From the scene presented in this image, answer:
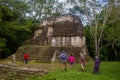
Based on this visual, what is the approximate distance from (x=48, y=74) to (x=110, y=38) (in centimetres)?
2019

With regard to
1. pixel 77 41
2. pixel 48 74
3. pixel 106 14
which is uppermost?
pixel 106 14

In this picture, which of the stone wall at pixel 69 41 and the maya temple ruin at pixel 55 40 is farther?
the stone wall at pixel 69 41

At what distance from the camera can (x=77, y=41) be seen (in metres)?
29.9

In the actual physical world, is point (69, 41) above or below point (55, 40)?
below

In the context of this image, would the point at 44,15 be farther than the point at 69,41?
Yes

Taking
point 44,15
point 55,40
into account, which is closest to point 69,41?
point 55,40

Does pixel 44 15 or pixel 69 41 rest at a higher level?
pixel 44 15

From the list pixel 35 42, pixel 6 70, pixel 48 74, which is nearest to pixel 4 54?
pixel 35 42

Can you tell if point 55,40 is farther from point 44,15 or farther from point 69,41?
point 44,15

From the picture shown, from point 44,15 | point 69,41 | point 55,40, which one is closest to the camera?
point 69,41

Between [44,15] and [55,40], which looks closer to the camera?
[55,40]

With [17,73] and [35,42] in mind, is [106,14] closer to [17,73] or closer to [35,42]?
[35,42]

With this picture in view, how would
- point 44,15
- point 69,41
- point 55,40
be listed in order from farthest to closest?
point 44,15, point 55,40, point 69,41

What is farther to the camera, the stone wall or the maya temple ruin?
the stone wall
